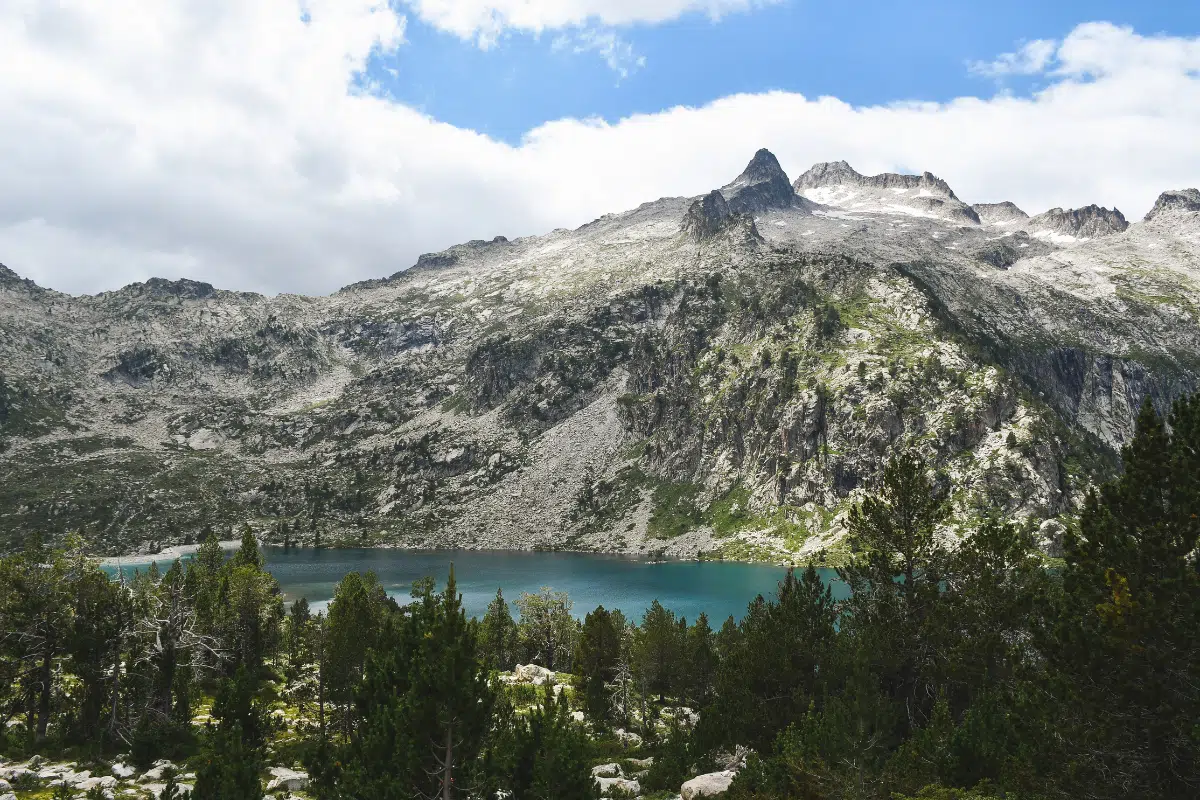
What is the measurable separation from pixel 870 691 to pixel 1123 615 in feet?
35.8

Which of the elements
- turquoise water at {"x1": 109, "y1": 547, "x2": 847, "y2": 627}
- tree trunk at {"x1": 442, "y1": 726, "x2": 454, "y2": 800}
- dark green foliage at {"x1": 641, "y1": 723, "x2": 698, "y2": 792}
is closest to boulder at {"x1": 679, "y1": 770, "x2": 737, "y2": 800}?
dark green foliage at {"x1": 641, "y1": 723, "x2": 698, "y2": 792}

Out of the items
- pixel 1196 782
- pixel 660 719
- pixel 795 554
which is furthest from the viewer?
pixel 795 554

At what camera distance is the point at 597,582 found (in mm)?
167250

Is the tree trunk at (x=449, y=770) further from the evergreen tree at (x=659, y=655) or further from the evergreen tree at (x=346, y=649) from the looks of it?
the evergreen tree at (x=659, y=655)

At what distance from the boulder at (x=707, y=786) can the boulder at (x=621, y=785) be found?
4.32 m

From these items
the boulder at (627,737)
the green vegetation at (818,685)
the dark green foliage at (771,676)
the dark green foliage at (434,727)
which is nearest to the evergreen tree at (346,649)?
the green vegetation at (818,685)

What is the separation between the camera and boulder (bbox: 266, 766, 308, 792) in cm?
2981

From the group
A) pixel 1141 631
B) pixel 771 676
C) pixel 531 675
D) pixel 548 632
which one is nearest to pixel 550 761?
pixel 771 676

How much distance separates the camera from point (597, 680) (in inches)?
2106

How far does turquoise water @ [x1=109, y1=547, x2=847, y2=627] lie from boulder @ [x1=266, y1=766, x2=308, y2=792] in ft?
297

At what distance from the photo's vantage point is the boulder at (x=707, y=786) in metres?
24.7

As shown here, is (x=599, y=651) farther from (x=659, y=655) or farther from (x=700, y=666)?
(x=700, y=666)

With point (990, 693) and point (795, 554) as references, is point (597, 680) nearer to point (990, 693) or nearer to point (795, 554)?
point (990, 693)

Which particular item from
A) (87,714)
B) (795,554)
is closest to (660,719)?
(87,714)
